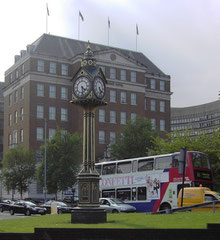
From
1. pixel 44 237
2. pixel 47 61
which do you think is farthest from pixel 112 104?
pixel 44 237

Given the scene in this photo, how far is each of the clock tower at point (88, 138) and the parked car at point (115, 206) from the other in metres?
13.2

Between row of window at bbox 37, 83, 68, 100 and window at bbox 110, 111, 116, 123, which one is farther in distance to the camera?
window at bbox 110, 111, 116, 123

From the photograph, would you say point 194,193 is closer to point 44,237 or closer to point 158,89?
point 44,237

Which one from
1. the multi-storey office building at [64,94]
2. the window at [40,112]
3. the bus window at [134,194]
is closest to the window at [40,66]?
the multi-storey office building at [64,94]

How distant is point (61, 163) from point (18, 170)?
335 inches

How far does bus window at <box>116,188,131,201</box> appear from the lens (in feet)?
117

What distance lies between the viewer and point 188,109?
534ft

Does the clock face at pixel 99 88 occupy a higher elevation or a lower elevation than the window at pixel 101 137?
lower

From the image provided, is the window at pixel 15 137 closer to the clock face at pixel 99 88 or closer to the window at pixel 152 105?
the window at pixel 152 105

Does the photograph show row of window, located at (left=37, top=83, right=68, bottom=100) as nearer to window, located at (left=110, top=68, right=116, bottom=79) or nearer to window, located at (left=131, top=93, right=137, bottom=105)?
window, located at (left=110, top=68, right=116, bottom=79)

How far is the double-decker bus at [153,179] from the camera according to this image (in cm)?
3164

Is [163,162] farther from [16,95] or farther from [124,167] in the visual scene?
[16,95]

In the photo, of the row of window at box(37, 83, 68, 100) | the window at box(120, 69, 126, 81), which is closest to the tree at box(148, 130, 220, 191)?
the row of window at box(37, 83, 68, 100)

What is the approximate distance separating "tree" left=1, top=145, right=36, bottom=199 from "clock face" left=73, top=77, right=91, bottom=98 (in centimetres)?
4138
